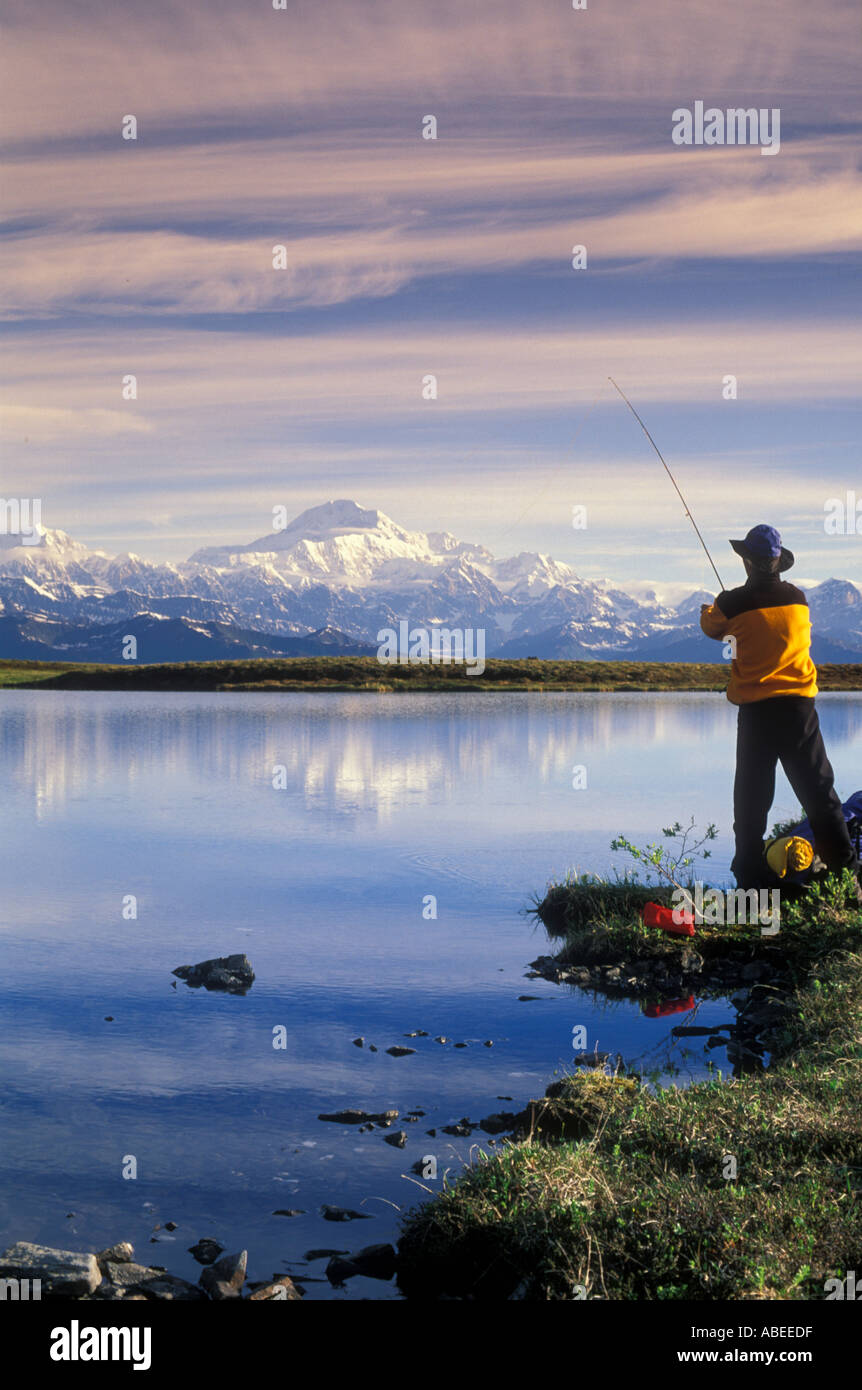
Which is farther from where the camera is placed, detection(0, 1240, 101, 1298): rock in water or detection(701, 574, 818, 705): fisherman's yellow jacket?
detection(701, 574, 818, 705): fisherman's yellow jacket

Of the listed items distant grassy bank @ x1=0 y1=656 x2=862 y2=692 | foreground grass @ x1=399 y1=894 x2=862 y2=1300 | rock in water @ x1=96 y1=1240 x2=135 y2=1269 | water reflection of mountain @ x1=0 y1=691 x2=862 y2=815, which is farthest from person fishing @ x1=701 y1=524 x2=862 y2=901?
distant grassy bank @ x1=0 y1=656 x2=862 y2=692

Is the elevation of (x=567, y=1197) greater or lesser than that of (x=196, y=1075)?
greater

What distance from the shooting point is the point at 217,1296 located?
6422 millimetres

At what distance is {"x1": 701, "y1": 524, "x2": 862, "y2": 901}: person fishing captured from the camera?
41.7 feet

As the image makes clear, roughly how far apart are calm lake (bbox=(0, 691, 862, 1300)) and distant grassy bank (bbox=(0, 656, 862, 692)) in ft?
242

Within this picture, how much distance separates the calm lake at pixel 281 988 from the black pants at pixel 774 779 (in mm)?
1975

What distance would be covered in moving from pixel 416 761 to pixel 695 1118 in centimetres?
3191

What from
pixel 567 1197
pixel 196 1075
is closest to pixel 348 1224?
pixel 567 1197

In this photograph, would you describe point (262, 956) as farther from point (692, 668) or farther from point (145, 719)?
point (692, 668)

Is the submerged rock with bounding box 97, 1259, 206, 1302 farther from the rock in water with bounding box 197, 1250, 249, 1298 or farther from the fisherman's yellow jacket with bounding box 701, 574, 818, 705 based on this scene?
the fisherman's yellow jacket with bounding box 701, 574, 818, 705

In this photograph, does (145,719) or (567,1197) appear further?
(145,719)

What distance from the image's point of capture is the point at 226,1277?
6566mm

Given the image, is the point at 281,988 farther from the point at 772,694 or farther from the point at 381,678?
the point at 381,678
